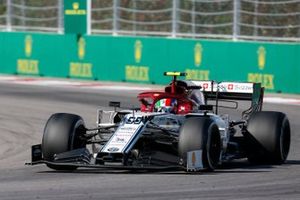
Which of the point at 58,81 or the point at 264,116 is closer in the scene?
the point at 264,116

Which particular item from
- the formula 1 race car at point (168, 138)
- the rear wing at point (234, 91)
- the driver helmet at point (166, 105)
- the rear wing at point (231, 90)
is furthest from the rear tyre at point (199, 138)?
the rear wing at point (231, 90)

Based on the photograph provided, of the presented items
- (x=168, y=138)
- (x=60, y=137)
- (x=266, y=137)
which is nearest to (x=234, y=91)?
(x=266, y=137)

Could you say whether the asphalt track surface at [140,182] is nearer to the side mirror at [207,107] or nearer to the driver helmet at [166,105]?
the side mirror at [207,107]

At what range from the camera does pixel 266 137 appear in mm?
12211

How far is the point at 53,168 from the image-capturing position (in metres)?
11.7

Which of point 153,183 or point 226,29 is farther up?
point 226,29

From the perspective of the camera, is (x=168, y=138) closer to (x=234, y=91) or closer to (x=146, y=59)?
(x=234, y=91)

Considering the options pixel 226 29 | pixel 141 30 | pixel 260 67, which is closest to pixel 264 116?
pixel 260 67

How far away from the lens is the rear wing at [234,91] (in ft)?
43.8

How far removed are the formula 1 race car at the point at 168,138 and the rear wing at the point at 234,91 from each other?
0.19 m

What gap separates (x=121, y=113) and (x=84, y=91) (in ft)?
40.3

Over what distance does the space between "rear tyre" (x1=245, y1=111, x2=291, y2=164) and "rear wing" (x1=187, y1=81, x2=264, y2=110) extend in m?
0.96

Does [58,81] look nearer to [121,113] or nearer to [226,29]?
[226,29]

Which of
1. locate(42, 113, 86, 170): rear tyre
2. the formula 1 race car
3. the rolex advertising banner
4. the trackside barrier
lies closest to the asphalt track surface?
the formula 1 race car
